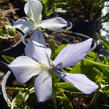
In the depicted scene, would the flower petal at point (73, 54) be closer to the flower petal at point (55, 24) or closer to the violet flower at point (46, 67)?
the violet flower at point (46, 67)

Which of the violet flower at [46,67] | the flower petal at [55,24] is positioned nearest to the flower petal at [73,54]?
the violet flower at [46,67]

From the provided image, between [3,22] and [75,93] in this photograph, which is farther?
[3,22]

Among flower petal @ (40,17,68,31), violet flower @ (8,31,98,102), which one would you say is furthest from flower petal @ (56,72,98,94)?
flower petal @ (40,17,68,31)

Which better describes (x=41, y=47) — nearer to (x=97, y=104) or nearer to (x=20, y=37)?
(x=97, y=104)

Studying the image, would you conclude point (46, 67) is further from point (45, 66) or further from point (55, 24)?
point (55, 24)

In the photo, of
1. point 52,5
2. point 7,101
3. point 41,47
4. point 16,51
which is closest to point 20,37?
point 16,51

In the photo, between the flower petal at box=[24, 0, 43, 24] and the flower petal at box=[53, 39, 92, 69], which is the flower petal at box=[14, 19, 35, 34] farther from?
the flower petal at box=[53, 39, 92, 69]
